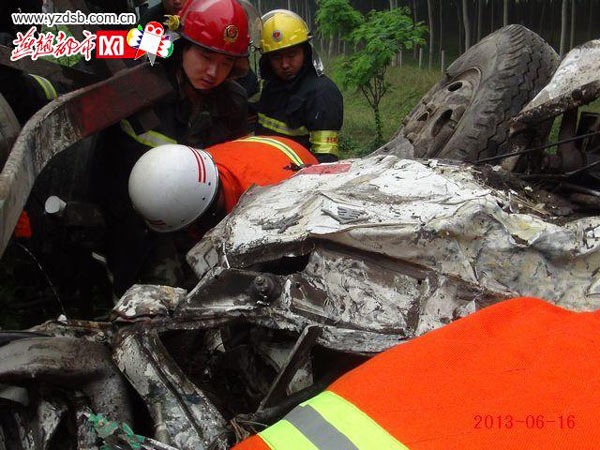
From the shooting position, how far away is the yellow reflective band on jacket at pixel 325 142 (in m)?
4.06

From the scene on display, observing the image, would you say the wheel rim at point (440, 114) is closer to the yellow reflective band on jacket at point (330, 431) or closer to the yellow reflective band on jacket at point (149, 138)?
the yellow reflective band on jacket at point (149, 138)

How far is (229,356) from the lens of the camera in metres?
2.20

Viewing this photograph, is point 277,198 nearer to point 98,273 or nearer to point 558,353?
point 558,353

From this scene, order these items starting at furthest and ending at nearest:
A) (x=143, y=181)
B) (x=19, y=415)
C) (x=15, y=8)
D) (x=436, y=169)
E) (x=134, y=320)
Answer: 1. (x=15, y=8)
2. (x=143, y=181)
3. (x=436, y=169)
4. (x=134, y=320)
5. (x=19, y=415)

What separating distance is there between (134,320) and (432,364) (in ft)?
3.71

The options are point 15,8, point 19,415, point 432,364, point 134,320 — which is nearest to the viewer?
point 432,364

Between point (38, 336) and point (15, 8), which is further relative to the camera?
point (15, 8)

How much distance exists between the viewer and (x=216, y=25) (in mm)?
3357

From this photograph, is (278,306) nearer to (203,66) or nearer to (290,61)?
(203,66)

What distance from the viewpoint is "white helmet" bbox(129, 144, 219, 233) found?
2.75 metres

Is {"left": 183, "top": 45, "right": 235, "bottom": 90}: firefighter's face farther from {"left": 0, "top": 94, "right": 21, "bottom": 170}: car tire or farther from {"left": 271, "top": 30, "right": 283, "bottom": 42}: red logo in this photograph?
{"left": 0, "top": 94, "right": 21, "bottom": 170}: car tire

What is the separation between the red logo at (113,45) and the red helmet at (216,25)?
0.30 meters

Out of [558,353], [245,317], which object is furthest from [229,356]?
[558,353]

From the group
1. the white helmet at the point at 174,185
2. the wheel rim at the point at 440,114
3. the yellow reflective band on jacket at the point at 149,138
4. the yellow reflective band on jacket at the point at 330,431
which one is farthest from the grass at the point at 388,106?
the yellow reflective band on jacket at the point at 330,431
